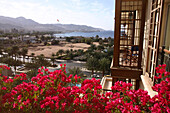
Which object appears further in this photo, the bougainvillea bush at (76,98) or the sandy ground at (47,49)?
the sandy ground at (47,49)

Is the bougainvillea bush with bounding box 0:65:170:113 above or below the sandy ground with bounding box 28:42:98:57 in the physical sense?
above

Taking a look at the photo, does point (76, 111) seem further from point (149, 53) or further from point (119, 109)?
point (149, 53)

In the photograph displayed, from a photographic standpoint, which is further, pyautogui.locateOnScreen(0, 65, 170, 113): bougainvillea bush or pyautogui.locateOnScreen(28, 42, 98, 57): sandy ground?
pyautogui.locateOnScreen(28, 42, 98, 57): sandy ground

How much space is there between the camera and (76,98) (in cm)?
253

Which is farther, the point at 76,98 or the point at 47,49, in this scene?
the point at 47,49

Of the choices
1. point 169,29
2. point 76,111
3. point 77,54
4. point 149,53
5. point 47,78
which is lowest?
point 77,54

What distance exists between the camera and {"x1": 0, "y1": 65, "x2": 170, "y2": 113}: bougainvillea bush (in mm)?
2346

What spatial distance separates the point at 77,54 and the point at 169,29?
41215mm

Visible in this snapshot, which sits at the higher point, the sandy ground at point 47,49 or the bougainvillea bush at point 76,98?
the bougainvillea bush at point 76,98

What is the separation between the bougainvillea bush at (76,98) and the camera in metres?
2.35

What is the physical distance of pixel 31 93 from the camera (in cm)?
271

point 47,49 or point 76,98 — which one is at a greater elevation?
point 76,98

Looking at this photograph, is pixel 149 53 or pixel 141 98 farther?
pixel 149 53

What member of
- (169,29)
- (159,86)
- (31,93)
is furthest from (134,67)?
(31,93)
